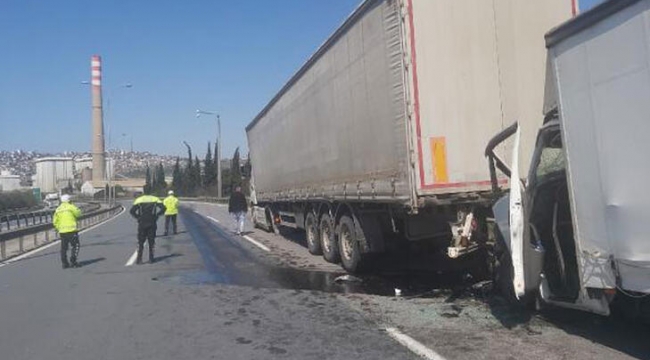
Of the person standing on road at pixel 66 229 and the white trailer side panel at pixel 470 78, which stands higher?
the white trailer side panel at pixel 470 78

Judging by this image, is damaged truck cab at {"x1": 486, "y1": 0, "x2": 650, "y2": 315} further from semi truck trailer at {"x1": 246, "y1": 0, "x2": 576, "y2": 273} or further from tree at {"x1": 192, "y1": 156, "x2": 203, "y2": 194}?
Answer: tree at {"x1": 192, "y1": 156, "x2": 203, "y2": 194}

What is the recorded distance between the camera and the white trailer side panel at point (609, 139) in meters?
5.02

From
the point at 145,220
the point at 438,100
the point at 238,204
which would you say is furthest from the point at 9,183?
the point at 438,100

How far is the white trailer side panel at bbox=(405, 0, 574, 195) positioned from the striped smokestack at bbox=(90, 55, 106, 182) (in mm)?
101313

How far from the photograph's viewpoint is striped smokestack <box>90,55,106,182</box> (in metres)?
105

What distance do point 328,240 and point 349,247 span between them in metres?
1.56

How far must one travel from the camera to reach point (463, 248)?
8.02m

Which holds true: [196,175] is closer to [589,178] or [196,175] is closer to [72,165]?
[72,165]

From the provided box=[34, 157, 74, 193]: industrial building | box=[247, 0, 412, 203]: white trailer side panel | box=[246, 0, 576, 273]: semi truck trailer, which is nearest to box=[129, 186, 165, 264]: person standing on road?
box=[247, 0, 412, 203]: white trailer side panel

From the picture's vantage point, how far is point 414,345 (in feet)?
21.2

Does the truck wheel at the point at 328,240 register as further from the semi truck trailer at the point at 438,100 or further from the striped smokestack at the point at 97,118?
the striped smokestack at the point at 97,118

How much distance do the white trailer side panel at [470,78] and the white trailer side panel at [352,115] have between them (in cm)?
29

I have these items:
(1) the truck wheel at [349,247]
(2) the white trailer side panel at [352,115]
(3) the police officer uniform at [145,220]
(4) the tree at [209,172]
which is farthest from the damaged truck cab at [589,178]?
(4) the tree at [209,172]

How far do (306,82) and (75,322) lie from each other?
23.5ft
